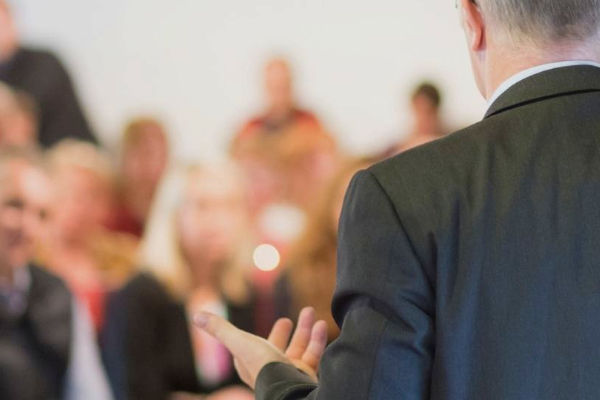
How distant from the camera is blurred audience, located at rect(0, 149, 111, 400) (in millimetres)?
4285

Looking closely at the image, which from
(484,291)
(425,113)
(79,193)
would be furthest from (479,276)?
(425,113)

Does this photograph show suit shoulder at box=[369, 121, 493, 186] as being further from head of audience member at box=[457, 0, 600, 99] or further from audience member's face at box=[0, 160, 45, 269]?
audience member's face at box=[0, 160, 45, 269]

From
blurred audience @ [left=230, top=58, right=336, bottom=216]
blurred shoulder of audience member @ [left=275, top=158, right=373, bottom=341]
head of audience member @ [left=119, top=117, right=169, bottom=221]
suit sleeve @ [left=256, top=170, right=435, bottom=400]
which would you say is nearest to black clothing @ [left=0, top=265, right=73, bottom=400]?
blurred shoulder of audience member @ [left=275, top=158, right=373, bottom=341]

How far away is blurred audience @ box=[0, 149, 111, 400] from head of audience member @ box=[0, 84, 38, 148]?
1186 mm

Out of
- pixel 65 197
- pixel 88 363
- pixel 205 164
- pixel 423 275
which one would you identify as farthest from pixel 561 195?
pixel 65 197

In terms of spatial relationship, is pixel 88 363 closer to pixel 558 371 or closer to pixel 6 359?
pixel 6 359

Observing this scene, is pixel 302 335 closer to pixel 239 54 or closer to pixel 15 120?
pixel 15 120

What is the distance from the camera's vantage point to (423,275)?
4.72ft

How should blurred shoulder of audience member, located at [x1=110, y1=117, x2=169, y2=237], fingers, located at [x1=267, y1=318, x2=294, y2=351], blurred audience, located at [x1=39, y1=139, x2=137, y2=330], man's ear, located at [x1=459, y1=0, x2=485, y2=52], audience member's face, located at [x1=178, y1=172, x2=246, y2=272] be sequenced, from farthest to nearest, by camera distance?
blurred shoulder of audience member, located at [x1=110, y1=117, x2=169, y2=237] < blurred audience, located at [x1=39, y1=139, x2=137, y2=330] < audience member's face, located at [x1=178, y1=172, x2=246, y2=272] < fingers, located at [x1=267, y1=318, x2=294, y2=351] < man's ear, located at [x1=459, y1=0, x2=485, y2=52]

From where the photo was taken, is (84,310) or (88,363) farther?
(84,310)

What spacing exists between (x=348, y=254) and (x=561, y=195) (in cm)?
26

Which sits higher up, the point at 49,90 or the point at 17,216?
the point at 49,90

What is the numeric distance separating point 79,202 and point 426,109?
1976 millimetres

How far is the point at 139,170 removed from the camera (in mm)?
6062
